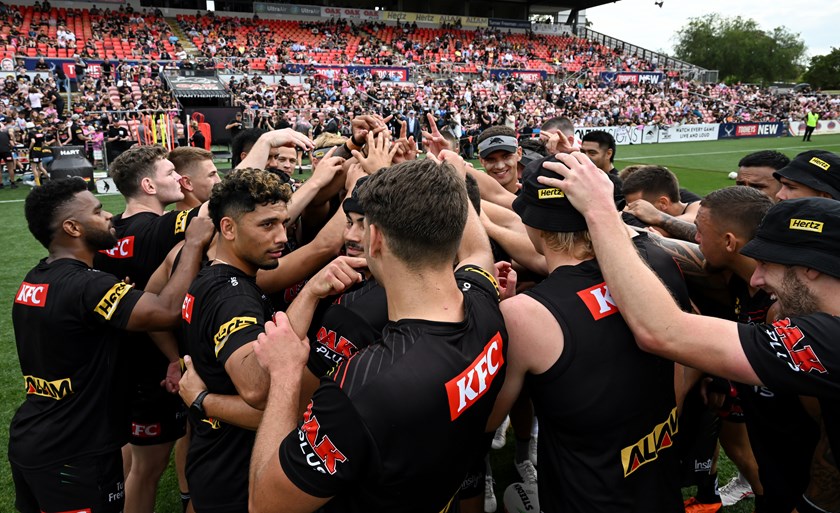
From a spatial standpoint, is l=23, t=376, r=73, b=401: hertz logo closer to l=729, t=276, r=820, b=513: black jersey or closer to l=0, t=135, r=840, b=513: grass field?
l=0, t=135, r=840, b=513: grass field

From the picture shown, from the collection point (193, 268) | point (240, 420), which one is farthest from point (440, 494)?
point (193, 268)

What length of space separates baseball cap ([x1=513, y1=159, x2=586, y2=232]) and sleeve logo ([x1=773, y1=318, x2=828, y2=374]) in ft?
2.60

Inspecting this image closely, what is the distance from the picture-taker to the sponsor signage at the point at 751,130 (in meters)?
36.2

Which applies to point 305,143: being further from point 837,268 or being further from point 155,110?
point 155,110

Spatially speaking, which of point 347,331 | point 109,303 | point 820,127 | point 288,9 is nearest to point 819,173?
point 347,331

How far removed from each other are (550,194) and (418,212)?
65 cm

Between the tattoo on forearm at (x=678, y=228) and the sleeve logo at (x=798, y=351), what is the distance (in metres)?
1.63

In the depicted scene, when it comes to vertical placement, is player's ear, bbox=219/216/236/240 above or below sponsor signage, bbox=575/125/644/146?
above

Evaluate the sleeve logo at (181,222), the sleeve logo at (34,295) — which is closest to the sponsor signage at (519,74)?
the sleeve logo at (181,222)

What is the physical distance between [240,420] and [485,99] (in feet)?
117

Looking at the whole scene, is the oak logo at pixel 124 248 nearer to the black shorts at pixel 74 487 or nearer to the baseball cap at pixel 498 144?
the black shorts at pixel 74 487

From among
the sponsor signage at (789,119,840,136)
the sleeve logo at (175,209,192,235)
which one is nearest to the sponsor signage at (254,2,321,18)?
the sponsor signage at (789,119,840,136)

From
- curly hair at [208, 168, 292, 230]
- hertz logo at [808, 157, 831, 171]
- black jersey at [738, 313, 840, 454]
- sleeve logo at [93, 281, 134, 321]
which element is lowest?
sleeve logo at [93, 281, 134, 321]

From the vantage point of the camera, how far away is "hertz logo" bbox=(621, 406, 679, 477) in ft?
6.93
